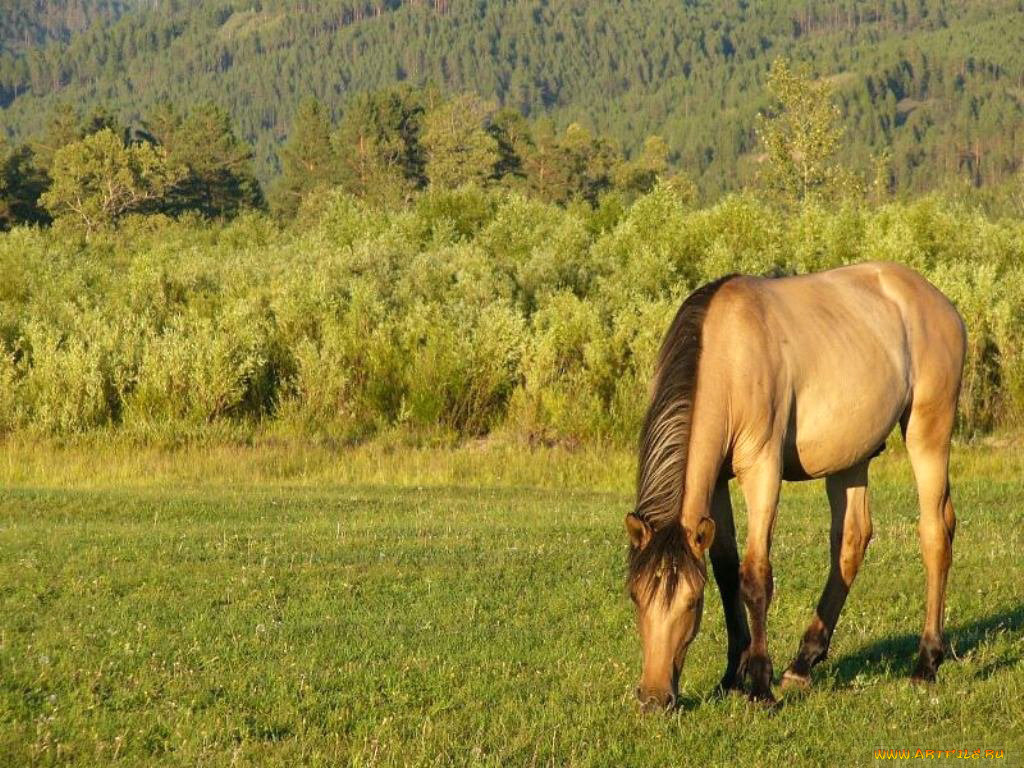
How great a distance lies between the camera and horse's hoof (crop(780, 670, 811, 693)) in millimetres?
8164

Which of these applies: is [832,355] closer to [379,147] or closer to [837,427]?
[837,427]

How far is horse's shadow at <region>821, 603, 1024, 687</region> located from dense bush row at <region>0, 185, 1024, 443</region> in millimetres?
15883

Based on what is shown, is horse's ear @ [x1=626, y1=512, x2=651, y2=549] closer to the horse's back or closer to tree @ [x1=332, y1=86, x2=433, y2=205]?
the horse's back

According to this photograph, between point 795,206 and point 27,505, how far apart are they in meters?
40.2

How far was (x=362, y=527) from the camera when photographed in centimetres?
1580

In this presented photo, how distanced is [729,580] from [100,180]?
245 feet

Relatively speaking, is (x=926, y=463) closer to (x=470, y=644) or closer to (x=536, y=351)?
(x=470, y=644)

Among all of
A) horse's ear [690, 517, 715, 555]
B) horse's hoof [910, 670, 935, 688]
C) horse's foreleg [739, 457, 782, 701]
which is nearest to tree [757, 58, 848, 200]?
horse's hoof [910, 670, 935, 688]

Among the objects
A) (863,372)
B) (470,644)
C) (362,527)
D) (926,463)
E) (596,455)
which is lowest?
(596,455)

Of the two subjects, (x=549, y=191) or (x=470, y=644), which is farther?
(x=549, y=191)

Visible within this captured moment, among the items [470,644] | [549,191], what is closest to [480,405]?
[470,644]

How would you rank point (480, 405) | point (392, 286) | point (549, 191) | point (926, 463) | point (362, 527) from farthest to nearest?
point (549, 191) < point (392, 286) < point (480, 405) < point (362, 527) < point (926, 463)

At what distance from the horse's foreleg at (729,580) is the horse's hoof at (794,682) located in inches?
16.5

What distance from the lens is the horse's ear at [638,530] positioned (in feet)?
22.9
